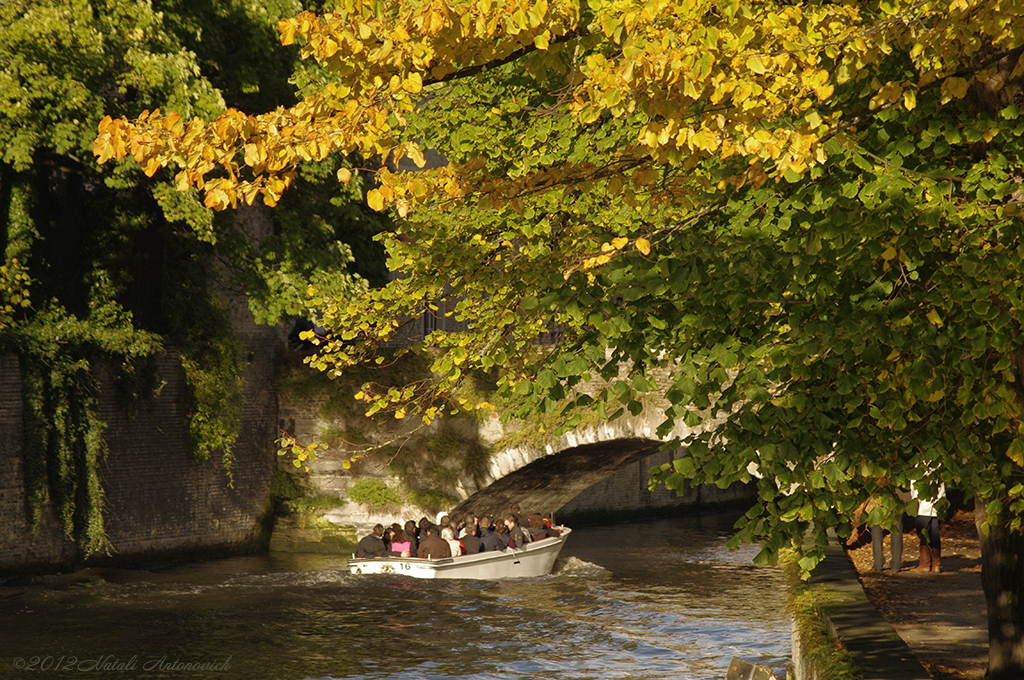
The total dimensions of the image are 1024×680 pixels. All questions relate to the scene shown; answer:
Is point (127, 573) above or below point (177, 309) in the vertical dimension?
below

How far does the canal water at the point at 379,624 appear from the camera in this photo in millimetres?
12703

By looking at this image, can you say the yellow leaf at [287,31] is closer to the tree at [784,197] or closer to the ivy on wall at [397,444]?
the tree at [784,197]

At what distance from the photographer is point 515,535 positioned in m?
19.8

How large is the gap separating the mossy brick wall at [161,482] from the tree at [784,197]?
11.5m

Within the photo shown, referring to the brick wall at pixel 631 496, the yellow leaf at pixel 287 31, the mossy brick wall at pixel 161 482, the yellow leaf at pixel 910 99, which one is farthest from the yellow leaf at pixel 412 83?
the brick wall at pixel 631 496

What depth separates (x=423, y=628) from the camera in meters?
15.1

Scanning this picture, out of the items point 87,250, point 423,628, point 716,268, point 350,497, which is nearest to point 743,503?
point 350,497

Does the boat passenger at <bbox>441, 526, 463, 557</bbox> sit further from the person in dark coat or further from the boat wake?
the boat wake

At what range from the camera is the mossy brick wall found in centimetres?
1562

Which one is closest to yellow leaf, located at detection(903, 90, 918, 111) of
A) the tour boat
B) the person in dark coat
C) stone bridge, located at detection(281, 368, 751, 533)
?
stone bridge, located at detection(281, 368, 751, 533)

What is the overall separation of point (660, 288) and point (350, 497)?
633 inches

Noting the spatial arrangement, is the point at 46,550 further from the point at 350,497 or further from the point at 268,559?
the point at 350,497

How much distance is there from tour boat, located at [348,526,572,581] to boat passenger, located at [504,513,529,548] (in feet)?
0.35

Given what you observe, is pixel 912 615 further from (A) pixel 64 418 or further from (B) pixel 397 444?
(A) pixel 64 418
